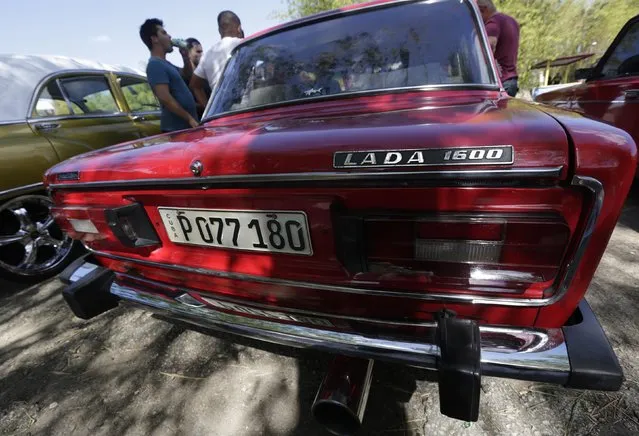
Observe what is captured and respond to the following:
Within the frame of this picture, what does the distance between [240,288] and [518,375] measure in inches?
40.9

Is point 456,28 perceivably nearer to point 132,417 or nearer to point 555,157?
point 555,157

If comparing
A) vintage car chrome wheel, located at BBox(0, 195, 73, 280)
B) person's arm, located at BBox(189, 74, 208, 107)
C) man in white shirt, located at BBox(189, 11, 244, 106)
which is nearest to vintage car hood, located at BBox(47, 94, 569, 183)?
vintage car chrome wheel, located at BBox(0, 195, 73, 280)

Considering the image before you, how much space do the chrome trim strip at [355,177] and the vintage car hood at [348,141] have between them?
0.01 metres

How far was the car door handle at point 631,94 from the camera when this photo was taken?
313 cm

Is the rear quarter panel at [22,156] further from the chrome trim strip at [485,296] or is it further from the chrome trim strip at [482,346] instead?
the chrome trim strip at [482,346]

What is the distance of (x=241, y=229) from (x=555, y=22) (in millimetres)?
19490

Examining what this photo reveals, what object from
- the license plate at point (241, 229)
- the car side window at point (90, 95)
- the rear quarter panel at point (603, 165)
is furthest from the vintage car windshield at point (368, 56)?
the car side window at point (90, 95)

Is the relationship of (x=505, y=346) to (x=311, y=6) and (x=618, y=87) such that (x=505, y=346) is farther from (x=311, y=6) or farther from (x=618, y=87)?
(x=311, y=6)

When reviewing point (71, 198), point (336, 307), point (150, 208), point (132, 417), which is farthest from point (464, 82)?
point (132, 417)

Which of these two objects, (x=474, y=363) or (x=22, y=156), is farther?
(x=22, y=156)

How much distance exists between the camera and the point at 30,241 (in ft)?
9.64

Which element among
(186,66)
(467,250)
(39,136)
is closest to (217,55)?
(39,136)

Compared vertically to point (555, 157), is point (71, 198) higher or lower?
lower

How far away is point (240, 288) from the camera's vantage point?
4.76 ft
